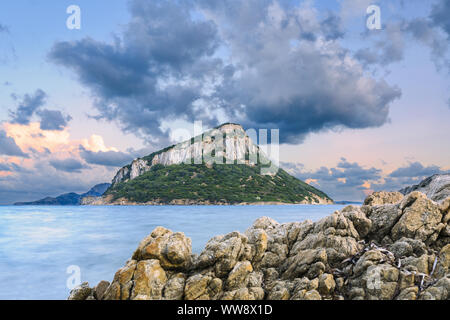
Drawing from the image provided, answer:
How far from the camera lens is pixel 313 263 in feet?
30.1

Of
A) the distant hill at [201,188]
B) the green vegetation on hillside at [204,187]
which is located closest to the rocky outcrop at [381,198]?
the distant hill at [201,188]

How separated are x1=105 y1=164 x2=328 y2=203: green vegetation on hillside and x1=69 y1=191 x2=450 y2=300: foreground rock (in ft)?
495

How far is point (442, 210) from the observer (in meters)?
10.4

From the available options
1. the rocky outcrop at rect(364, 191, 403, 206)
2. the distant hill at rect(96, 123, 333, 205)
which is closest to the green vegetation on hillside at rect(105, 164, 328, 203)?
the distant hill at rect(96, 123, 333, 205)

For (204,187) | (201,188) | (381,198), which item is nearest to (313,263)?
(381,198)

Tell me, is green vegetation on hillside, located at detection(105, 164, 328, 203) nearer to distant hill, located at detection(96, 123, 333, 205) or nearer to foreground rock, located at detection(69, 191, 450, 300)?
distant hill, located at detection(96, 123, 333, 205)

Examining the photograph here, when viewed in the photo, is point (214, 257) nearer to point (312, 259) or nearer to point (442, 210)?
point (312, 259)

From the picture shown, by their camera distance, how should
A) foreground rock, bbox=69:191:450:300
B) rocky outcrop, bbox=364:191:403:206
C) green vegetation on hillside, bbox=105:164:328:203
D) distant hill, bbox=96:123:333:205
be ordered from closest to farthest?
1. foreground rock, bbox=69:191:450:300
2. rocky outcrop, bbox=364:191:403:206
3. distant hill, bbox=96:123:333:205
4. green vegetation on hillside, bbox=105:164:328:203

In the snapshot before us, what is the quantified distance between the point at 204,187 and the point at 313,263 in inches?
6436

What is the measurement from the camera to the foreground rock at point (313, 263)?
8.08 metres

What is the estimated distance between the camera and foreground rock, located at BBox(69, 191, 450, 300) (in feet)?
26.5

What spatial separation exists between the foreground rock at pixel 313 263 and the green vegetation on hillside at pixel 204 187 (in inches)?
5935
